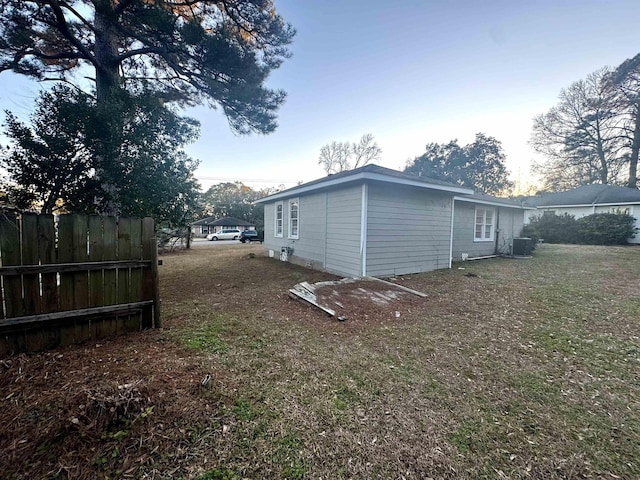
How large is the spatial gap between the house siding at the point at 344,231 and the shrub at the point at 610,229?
17.7 meters

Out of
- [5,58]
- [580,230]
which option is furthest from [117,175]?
[580,230]

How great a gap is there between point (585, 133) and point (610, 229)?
43.0 feet

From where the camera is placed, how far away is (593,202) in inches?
708

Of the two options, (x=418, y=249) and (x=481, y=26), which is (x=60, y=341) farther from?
(x=481, y=26)

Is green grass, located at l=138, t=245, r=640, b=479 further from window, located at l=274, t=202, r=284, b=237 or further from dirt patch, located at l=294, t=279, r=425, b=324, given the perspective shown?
window, located at l=274, t=202, r=284, b=237

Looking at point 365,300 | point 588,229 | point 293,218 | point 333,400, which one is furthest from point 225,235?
point 588,229

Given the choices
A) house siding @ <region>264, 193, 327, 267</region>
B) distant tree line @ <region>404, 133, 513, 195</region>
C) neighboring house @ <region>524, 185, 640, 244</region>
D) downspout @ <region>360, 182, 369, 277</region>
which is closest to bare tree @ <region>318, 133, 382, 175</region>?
distant tree line @ <region>404, 133, 513, 195</region>

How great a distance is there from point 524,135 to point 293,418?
108ft

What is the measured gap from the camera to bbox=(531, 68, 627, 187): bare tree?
2183 centimetres

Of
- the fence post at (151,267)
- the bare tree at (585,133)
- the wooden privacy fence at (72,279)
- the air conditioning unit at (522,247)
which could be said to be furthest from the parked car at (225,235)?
the bare tree at (585,133)

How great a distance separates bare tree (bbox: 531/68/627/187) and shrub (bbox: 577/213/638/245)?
11745 millimetres

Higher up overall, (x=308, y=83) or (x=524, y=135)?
(x=524, y=135)

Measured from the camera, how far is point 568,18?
7852mm

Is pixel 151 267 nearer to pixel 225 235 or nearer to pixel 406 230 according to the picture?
pixel 406 230
